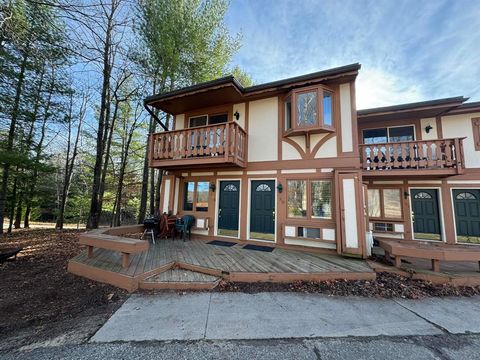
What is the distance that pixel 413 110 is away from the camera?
6.91 metres

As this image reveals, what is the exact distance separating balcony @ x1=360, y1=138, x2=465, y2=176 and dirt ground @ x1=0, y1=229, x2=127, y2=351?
330 inches

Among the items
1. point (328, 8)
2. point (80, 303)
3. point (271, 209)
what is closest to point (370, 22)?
point (328, 8)

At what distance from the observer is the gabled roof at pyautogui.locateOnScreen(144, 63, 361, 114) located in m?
5.59

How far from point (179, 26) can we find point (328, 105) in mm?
8121

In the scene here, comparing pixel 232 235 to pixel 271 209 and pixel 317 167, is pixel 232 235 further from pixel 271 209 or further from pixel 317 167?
pixel 317 167

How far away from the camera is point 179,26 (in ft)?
29.2

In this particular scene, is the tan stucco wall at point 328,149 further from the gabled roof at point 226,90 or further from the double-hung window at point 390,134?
the double-hung window at point 390,134

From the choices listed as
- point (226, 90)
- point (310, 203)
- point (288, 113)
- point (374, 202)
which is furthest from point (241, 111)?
point (374, 202)

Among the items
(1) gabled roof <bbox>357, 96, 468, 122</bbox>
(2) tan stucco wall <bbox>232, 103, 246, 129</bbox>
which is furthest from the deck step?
(1) gabled roof <bbox>357, 96, 468, 122</bbox>

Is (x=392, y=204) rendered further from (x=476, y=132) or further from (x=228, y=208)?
(x=228, y=208)

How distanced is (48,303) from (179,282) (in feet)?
6.93

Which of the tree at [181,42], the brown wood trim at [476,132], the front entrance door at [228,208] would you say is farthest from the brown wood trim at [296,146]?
the brown wood trim at [476,132]

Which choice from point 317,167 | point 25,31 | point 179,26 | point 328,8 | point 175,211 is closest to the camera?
point 25,31

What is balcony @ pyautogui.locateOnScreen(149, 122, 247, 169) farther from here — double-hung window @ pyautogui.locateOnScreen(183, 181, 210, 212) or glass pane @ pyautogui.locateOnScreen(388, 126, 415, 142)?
glass pane @ pyautogui.locateOnScreen(388, 126, 415, 142)
